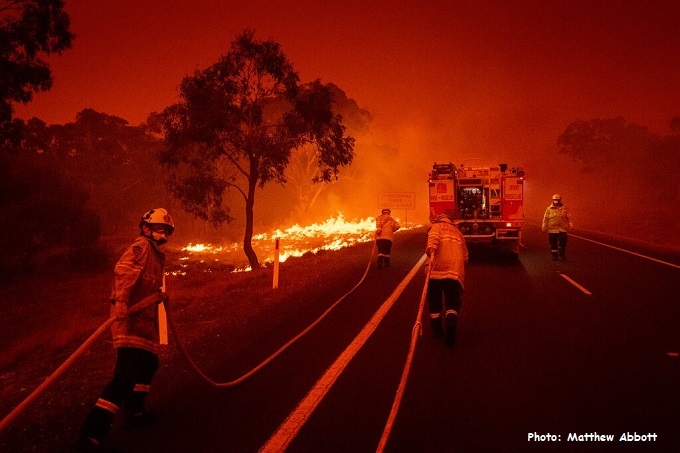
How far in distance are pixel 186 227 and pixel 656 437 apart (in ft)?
145

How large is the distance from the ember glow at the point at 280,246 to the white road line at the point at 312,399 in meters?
15.8

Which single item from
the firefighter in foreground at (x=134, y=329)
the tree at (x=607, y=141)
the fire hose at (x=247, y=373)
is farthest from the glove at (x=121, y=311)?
the tree at (x=607, y=141)

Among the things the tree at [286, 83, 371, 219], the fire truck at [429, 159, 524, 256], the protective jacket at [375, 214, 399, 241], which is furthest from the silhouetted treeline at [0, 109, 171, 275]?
the fire truck at [429, 159, 524, 256]

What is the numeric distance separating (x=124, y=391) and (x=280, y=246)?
29.6m

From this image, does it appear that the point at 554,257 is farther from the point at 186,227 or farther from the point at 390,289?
the point at 186,227

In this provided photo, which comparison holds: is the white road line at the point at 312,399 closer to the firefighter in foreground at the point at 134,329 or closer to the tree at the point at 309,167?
the firefighter in foreground at the point at 134,329

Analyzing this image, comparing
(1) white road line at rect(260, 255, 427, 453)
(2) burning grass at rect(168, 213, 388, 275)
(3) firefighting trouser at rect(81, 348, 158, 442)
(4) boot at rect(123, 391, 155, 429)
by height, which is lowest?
(2) burning grass at rect(168, 213, 388, 275)

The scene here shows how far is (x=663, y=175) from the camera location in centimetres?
5591

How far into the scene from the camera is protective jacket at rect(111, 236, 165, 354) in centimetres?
396

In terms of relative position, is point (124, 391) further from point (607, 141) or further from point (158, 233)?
point (607, 141)

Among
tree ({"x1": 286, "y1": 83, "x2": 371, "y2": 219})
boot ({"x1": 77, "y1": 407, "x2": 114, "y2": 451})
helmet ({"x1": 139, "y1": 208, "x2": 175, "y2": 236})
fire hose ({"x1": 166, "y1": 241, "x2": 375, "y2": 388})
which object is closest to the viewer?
boot ({"x1": 77, "y1": 407, "x2": 114, "y2": 451})

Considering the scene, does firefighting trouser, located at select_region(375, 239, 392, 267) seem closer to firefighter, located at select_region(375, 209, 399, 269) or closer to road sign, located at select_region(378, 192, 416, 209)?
firefighter, located at select_region(375, 209, 399, 269)

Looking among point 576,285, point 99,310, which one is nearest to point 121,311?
point 576,285

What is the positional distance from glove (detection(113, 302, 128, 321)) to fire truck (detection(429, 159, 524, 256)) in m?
11.9
